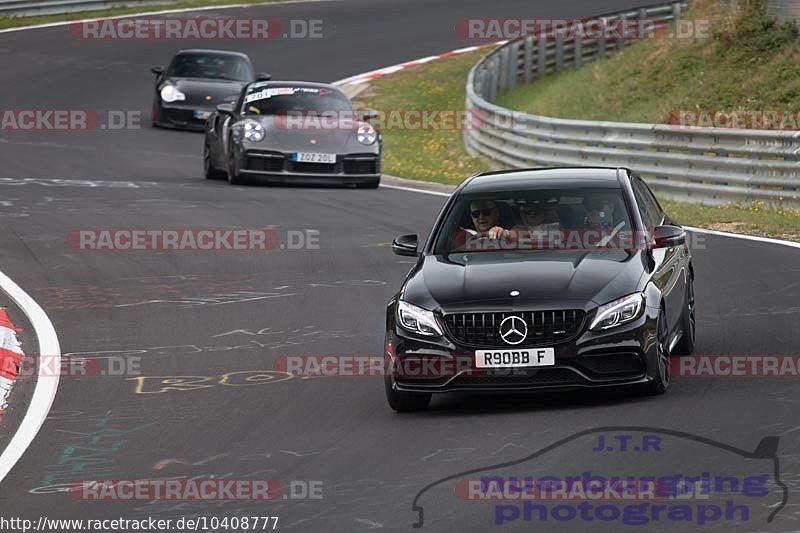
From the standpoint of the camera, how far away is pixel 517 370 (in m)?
8.76

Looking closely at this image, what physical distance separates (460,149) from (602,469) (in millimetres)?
21637

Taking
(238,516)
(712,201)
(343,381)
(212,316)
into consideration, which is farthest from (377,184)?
(238,516)

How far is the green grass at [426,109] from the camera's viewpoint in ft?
88.0

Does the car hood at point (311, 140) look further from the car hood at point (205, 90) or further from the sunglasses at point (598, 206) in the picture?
the sunglasses at point (598, 206)

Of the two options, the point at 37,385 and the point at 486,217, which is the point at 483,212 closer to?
the point at 486,217

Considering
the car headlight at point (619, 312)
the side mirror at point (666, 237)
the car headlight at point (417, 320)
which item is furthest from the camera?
the side mirror at point (666, 237)

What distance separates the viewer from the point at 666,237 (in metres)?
9.80

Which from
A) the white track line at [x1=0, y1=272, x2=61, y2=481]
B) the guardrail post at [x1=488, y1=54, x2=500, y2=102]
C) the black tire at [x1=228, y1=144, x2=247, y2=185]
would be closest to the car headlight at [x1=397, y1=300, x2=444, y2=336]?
the white track line at [x1=0, y1=272, x2=61, y2=481]

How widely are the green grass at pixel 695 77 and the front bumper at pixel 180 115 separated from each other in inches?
254

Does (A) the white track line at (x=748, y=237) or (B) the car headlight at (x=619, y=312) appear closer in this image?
(B) the car headlight at (x=619, y=312)

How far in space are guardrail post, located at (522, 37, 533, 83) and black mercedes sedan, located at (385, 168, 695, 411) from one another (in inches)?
1014

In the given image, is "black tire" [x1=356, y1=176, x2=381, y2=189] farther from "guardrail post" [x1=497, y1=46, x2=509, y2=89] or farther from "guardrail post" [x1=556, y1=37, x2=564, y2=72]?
"guardrail post" [x1=556, y1=37, x2=564, y2=72]

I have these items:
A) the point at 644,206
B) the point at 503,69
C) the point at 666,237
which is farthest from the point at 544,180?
the point at 503,69

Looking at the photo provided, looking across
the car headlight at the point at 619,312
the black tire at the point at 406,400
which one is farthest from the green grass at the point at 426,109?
the car headlight at the point at 619,312
